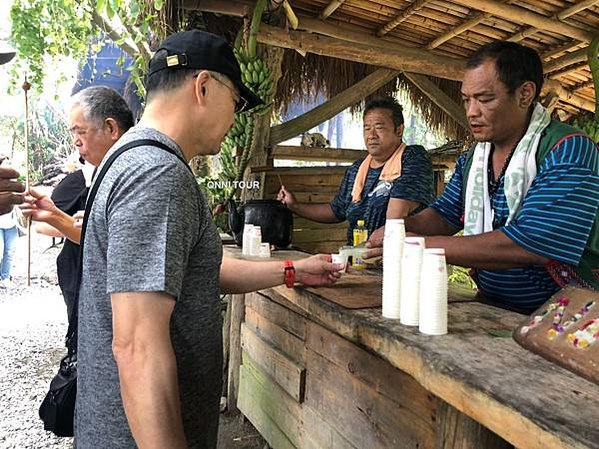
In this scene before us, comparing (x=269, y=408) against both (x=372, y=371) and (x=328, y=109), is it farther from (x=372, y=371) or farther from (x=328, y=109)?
(x=328, y=109)

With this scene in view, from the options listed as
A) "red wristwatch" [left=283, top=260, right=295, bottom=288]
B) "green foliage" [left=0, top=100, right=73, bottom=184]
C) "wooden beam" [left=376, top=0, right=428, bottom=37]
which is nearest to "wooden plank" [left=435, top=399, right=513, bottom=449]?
"red wristwatch" [left=283, top=260, right=295, bottom=288]

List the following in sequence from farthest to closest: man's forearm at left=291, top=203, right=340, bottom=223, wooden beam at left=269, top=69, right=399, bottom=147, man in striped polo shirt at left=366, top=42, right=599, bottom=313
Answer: wooden beam at left=269, top=69, right=399, bottom=147, man's forearm at left=291, top=203, right=340, bottom=223, man in striped polo shirt at left=366, top=42, right=599, bottom=313

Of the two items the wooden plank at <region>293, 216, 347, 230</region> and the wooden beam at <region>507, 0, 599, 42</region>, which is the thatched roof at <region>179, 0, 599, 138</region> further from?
the wooden plank at <region>293, 216, 347, 230</region>

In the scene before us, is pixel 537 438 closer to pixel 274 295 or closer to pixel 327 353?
pixel 327 353

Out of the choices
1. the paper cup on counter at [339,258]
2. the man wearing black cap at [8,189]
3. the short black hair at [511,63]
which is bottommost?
the paper cup on counter at [339,258]

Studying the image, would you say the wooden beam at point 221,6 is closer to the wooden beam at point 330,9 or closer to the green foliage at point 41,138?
the wooden beam at point 330,9

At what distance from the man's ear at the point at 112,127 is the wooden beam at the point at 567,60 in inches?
175

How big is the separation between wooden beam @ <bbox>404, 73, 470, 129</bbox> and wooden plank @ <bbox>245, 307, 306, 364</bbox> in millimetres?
2968

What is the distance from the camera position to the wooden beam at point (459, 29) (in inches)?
165

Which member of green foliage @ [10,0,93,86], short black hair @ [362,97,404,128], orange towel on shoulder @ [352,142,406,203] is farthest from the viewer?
green foliage @ [10,0,93,86]

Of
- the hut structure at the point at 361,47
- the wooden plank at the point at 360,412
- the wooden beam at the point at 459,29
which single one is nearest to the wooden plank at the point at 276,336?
the wooden plank at the point at 360,412

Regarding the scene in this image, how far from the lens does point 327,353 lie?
2078 mm

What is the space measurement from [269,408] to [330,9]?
312 cm

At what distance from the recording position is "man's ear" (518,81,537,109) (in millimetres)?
1955
